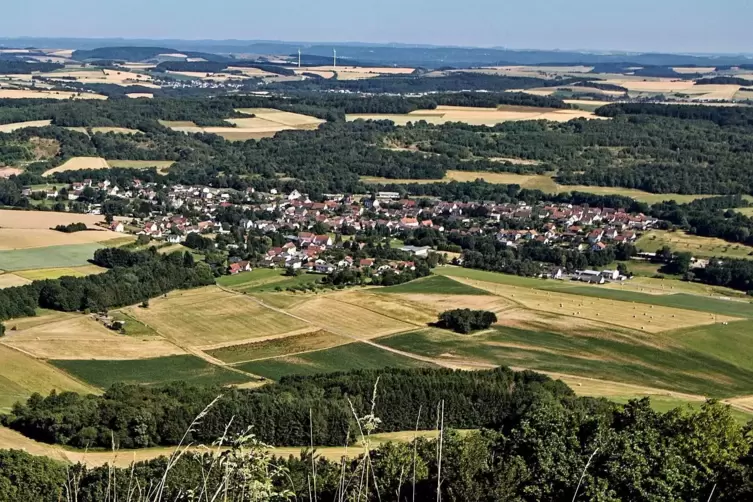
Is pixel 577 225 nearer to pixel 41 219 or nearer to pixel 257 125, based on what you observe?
pixel 41 219

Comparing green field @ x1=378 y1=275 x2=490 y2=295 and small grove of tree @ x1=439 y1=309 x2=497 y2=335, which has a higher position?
small grove of tree @ x1=439 y1=309 x2=497 y2=335

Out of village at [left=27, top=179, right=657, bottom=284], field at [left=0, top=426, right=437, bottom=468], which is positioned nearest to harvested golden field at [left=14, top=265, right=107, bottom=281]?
village at [left=27, top=179, right=657, bottom=284]

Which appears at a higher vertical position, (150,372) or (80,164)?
(150,372)

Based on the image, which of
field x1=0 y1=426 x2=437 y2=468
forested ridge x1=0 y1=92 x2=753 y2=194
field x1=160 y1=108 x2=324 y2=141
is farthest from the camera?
field x1=160 y1=108 x2=324 y2=141

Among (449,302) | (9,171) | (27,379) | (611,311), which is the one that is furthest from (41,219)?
(611,311)

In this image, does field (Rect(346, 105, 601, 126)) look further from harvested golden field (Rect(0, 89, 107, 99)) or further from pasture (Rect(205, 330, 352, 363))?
pasture (Rect(205, 330, 352, 363))

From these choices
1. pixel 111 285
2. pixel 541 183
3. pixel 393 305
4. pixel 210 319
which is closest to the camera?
pixel 210 319

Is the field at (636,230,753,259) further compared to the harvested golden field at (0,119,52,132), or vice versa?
the harvested golden field at (0,119,52,132)
